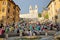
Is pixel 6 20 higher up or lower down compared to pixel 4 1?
lower down

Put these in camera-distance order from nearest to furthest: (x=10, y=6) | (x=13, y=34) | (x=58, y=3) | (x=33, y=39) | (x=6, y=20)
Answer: (x=33, y=39) → (x=13, y=34) → (x=58, y=3) → (x=6, y=20) → (x=10, y=6)

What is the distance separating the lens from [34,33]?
2295cm

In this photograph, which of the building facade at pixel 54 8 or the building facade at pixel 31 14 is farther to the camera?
the building facade at pixel 31 14

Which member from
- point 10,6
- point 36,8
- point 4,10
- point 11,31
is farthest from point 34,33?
point 36,8

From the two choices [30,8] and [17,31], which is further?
[30,8]

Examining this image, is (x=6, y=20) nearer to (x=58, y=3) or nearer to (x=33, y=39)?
(x=58, y=3)

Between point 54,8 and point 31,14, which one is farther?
point 31,14

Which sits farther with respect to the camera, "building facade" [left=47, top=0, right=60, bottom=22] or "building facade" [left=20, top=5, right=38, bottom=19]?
"building facade" [left=20, top=5, right=38, bottom=19]

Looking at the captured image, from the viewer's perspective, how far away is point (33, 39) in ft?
61.8

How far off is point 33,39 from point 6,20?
142ft

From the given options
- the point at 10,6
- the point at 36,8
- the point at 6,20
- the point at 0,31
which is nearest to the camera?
the point at 0,31

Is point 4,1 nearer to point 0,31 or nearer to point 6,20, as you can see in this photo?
point 6,20

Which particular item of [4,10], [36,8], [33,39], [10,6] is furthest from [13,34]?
[36,8]

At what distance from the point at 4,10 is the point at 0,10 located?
1512 mm
